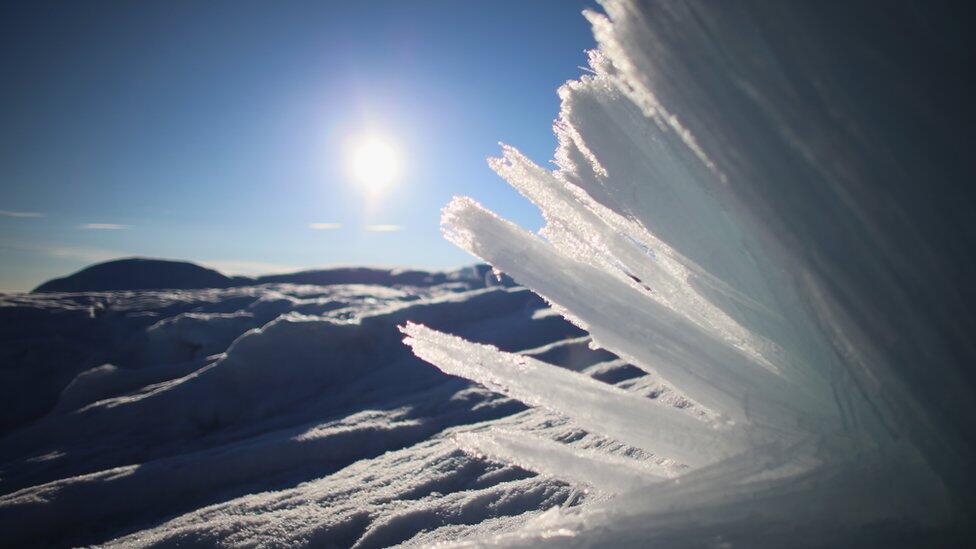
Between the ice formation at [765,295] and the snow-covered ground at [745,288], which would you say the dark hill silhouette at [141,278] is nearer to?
the snow-covered ground at [745,288]

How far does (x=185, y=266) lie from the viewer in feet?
64.8

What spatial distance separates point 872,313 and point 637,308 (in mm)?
371

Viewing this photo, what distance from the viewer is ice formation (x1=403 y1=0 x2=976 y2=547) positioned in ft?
2.26

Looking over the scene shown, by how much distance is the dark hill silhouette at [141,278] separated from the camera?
16.8m

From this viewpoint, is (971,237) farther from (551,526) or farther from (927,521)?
(551,526)

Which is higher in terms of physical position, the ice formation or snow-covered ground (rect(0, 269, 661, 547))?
the ice formation

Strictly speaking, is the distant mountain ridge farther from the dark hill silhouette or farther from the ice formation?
the ice formation

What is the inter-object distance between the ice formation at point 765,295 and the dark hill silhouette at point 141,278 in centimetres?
1979

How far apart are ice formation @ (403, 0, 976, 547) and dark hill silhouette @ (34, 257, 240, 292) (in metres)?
19.8

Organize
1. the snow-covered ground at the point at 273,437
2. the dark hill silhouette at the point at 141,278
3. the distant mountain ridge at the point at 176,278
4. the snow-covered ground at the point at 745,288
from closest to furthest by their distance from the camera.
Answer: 1. the snow-covered ground at the point at 745,288
2. the snow-covered ground at the point at 273,437
3. the dark hill silhouette at the point at 141,278
4. the distant mountain ridge at the point at 176,278

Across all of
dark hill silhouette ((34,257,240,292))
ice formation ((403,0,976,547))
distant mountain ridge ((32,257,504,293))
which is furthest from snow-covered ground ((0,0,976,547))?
dark hill silhouette ((34,257,240,292))

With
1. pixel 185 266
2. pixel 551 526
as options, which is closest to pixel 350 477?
pixel 551 526

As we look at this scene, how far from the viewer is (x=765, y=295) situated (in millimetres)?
999

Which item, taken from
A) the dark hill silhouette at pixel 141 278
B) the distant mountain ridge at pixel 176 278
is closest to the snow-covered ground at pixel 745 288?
the distant mountain ridge at pixel 176 278
